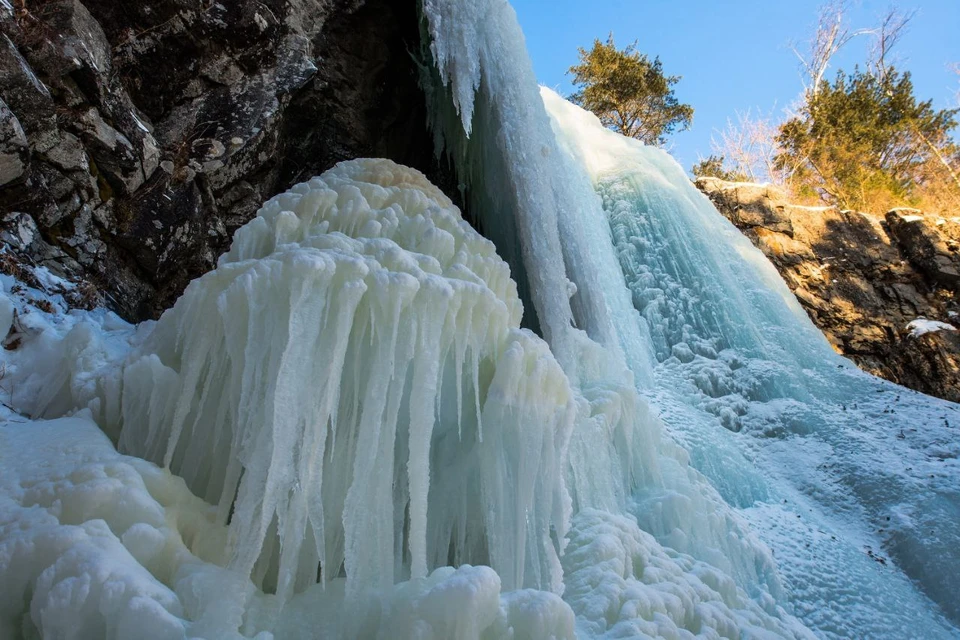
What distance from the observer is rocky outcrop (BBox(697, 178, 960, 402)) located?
33.8 feet

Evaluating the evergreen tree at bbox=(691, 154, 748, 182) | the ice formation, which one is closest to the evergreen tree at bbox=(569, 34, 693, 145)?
the evergreen tree at bbox=(691, 154, 748, 182)

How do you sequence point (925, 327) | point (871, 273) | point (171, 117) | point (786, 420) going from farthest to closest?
1. point (871, 273)
2. point (925, 327)
3. point (786, 420)
4. point (171, 117)

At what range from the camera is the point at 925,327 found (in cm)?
1016

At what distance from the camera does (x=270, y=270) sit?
269 centimetres

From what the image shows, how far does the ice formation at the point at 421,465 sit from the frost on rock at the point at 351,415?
0.04ft

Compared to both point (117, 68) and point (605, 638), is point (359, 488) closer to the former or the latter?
point (605, 638)

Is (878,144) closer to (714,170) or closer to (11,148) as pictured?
(714,170)

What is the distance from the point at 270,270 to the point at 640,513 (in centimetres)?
315

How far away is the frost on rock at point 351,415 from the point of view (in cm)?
246

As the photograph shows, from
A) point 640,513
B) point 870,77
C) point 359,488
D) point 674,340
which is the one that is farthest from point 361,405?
point 870,77

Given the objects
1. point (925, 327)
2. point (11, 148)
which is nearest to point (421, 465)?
point (11, 148)

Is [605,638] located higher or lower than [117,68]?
lower

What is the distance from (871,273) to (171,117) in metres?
11.8

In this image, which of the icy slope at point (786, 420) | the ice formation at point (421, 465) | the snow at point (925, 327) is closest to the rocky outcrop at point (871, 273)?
the snow at point (925, 327)
